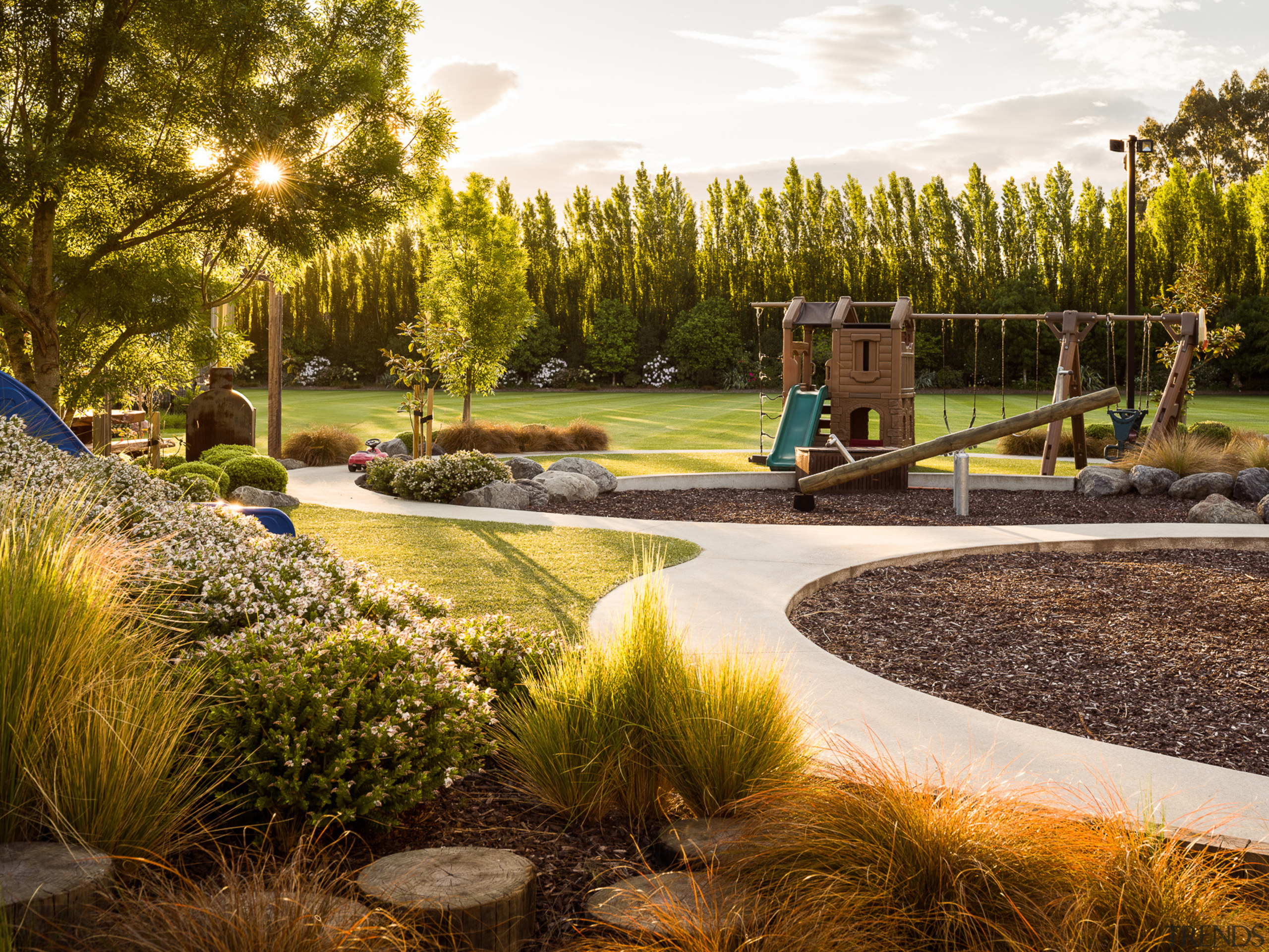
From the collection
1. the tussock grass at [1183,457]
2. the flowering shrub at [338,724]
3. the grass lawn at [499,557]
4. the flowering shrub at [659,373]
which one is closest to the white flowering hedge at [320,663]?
the flowering shrub at [338,724]

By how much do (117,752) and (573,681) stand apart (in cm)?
125

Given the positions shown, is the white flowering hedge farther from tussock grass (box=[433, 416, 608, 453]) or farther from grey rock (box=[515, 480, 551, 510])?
tussock grass (box=[433, 416, 608, 453])

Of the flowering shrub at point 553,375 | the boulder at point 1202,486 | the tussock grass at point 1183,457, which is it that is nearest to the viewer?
the boulder at point 1202,486

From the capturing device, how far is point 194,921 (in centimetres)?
194

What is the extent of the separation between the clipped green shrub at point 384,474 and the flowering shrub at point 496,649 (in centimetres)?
759

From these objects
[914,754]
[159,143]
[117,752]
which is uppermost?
[159,143]

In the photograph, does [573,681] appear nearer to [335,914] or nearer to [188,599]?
[335,914]

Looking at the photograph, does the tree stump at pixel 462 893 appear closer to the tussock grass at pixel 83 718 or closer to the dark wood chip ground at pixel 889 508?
the tussock grass at pixel 83 718

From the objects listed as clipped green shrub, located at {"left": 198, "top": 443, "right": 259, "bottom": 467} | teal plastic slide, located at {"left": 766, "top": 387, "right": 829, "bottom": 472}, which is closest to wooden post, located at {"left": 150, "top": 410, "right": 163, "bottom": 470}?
clipped green shrub, located at {"left": 198, "top": 443, "right": 259, "bottom": 467}

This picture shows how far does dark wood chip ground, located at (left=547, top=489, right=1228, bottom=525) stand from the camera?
31.9 ft

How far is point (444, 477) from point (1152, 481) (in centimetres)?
813

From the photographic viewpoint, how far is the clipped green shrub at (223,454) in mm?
11352

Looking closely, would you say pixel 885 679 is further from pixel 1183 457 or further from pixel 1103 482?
pixel 1183 457

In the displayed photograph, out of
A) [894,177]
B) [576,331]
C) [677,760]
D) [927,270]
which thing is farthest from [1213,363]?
[677,760]
